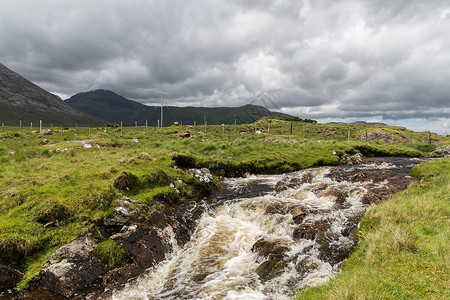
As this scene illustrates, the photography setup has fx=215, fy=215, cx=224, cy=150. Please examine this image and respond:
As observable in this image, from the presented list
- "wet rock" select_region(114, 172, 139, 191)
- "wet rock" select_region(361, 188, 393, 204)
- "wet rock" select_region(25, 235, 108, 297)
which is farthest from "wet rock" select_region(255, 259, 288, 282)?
"wet rock" select_region(114, 172, 139, 191)

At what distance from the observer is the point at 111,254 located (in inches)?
311

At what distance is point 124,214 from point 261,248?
20.5 ft

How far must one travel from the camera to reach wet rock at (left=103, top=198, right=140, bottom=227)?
932 cm

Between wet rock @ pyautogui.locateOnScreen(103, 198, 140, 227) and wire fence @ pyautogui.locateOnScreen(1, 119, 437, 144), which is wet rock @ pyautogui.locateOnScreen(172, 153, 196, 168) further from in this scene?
wire fence @ pyautogui.locateOnScreen(1, 119, 437, 144)

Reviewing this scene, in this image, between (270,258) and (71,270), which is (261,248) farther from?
(71,270)

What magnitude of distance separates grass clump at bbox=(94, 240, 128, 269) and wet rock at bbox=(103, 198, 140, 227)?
1.15 m

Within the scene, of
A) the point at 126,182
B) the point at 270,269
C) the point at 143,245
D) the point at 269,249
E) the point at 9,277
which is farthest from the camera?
the point at 126,182

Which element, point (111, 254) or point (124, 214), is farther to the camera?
point (124, 214)

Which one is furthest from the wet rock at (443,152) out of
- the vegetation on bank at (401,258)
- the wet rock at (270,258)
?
the wet rock at (270,258)

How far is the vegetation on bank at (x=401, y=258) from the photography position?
4.49 m

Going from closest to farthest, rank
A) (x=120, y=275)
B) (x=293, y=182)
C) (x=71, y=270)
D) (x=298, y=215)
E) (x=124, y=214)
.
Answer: (x=71, y=270), (x=120, y=275), (x=124, y=214), (x=298, y=215), (x=293, y=182)

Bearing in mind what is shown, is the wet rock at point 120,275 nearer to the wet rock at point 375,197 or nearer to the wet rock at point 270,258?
the wet rock at point 270,258

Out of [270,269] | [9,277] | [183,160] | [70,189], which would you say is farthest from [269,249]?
[183,160]

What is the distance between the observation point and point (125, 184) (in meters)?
12.0
